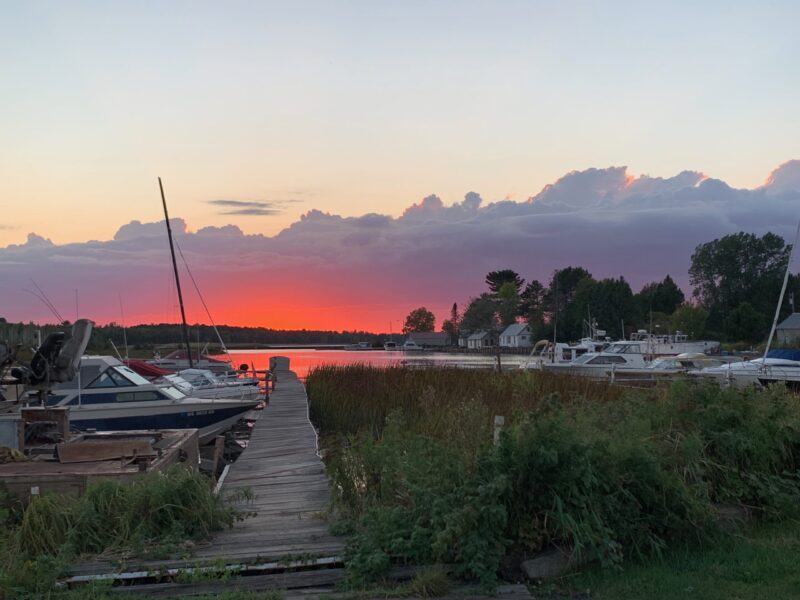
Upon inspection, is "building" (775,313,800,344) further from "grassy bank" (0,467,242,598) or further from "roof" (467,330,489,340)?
"grassy bank" (0,467,242,598)

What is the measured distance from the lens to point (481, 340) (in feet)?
461

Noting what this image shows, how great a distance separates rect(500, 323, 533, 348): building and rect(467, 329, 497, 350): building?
98.9 inches

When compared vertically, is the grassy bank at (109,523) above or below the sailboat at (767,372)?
above

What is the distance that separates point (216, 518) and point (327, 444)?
10517 millimetres

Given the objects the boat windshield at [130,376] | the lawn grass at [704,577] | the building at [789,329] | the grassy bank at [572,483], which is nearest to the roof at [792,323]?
the building at [789,329]

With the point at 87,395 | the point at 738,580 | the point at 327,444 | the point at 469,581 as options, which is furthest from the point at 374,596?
the point at 87,395

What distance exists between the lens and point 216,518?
6.95 m

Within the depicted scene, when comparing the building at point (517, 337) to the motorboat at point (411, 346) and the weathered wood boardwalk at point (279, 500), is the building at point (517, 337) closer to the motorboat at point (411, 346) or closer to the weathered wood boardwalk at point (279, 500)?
the motorboat at point (411, 346)

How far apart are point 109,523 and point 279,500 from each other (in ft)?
7.98

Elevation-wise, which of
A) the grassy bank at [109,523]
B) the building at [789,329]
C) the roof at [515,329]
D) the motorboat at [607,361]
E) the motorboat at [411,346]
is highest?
the grassy bank at [109,523]

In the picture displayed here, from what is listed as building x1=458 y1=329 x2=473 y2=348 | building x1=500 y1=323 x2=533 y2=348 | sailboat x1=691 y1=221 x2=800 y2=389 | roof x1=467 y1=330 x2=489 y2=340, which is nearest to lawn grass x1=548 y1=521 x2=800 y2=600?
sailboat x1=691 y1=221 x2=800 y2=389

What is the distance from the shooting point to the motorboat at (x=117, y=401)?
17594mm

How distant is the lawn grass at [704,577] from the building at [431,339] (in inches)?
6341

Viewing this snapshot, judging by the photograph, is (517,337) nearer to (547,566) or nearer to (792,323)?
(792,323)
